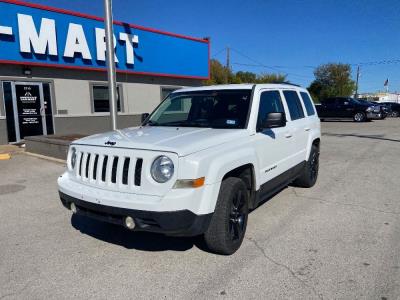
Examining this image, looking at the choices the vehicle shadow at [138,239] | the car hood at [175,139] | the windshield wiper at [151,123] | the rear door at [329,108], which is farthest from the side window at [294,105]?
the rear door at [329,108]

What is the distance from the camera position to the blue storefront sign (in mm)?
12281

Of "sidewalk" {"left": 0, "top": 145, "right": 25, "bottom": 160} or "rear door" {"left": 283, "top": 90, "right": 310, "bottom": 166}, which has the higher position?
"rear door" {"left": 283, "top": 90, "right": 310, "bottom": 166}

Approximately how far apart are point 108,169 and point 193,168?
35.6 inches

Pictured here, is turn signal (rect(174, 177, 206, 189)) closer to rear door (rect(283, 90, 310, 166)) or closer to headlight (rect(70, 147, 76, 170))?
headlight (rect(70, 147, 76, 170))

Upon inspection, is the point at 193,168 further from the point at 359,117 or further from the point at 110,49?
the point at 359,117

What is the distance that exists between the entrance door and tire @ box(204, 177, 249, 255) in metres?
11.5

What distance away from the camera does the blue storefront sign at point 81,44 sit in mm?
12281

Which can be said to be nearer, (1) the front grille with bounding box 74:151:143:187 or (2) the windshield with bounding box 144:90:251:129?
(1) the front grille with bounding box 74:151:143:187

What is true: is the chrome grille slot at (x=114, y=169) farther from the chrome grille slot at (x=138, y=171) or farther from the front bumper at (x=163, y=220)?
the front bumper at (x=163, y=220)

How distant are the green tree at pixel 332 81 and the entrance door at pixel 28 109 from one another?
58444 mm

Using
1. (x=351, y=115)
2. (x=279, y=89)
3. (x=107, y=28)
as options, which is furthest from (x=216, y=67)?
(x=279, y=89)

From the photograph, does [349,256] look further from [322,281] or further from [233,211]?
[233,211]

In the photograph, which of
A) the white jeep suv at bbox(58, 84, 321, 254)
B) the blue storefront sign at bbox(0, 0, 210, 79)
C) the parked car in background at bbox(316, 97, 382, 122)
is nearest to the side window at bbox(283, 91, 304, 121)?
the white jeep suv at bbox(58, 84, 321, 254)

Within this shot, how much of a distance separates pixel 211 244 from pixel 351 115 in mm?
24671
